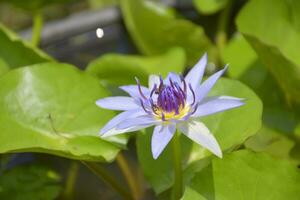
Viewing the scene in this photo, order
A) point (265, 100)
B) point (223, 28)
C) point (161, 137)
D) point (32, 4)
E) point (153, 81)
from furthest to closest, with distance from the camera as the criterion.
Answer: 1. point (223, 28)
2. point (32, 4)
3. point (265, 100)
4. point (153, 81)
5. point (161, 137)

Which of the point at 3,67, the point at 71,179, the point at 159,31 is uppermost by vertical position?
the point at 3,67

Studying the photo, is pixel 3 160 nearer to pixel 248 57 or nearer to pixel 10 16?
pixel 248 57

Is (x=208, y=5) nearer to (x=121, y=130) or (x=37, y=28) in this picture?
(x=37, y=28)

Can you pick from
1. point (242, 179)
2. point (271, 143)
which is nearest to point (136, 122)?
point (242, 179)

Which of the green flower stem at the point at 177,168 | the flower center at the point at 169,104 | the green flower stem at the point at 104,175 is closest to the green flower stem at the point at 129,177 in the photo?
the green flower stem at the point at 104,175

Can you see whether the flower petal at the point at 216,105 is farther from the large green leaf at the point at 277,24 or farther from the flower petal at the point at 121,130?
the large green leaf at the point at 277,24
